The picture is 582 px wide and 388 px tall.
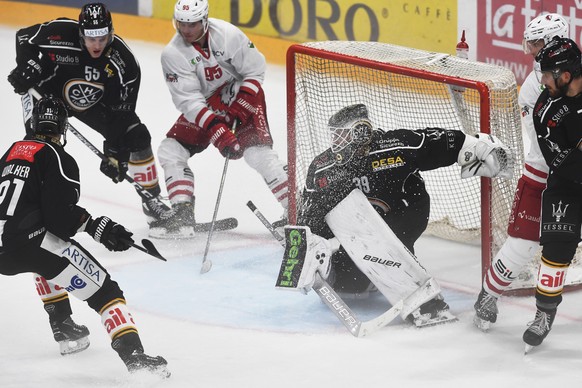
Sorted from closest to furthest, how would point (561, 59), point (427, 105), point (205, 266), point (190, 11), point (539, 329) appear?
1. point (561, 59)
2. point (539, 329)
3. point (427, 105)
4. point (205, 266)
5. point (190, 11)

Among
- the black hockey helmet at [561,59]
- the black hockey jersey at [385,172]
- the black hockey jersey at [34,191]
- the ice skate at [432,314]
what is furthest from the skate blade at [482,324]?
the black hockey jersey at [34,191]

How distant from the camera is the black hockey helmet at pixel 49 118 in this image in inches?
159

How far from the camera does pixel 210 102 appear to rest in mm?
5738

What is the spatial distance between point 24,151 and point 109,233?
380 millimetres

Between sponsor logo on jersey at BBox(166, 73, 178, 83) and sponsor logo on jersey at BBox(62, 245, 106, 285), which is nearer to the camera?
sponsor logo on jersey at BBox(62, 245, 106, 285)

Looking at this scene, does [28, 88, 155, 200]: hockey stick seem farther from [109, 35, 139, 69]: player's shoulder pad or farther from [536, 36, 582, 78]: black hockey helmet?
[536, 36, 582, 78]: black hockey helmet

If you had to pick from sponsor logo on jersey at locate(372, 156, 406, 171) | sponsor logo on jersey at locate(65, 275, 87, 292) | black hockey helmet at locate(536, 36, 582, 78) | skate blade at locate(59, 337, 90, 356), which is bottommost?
skate blade at locate(59, 337, 90, 356)

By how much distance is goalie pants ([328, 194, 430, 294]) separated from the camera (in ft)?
15.4

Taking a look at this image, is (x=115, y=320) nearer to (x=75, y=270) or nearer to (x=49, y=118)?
(x=75, y=270)

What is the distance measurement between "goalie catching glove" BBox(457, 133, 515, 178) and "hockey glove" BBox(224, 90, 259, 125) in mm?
1392

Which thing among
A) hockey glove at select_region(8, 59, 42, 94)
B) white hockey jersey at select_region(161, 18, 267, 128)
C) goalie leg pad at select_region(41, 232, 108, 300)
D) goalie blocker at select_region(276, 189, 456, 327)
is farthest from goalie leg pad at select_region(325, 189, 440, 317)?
hockey glove at select_region(8, 59, 42, 94)

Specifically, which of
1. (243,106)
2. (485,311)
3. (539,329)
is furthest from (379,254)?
(243,106)

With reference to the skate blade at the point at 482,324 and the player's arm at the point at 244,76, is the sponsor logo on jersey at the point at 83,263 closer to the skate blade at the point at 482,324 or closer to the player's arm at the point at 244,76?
the skate blade at the point at 482,324

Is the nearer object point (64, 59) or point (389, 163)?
point (389, 163)
